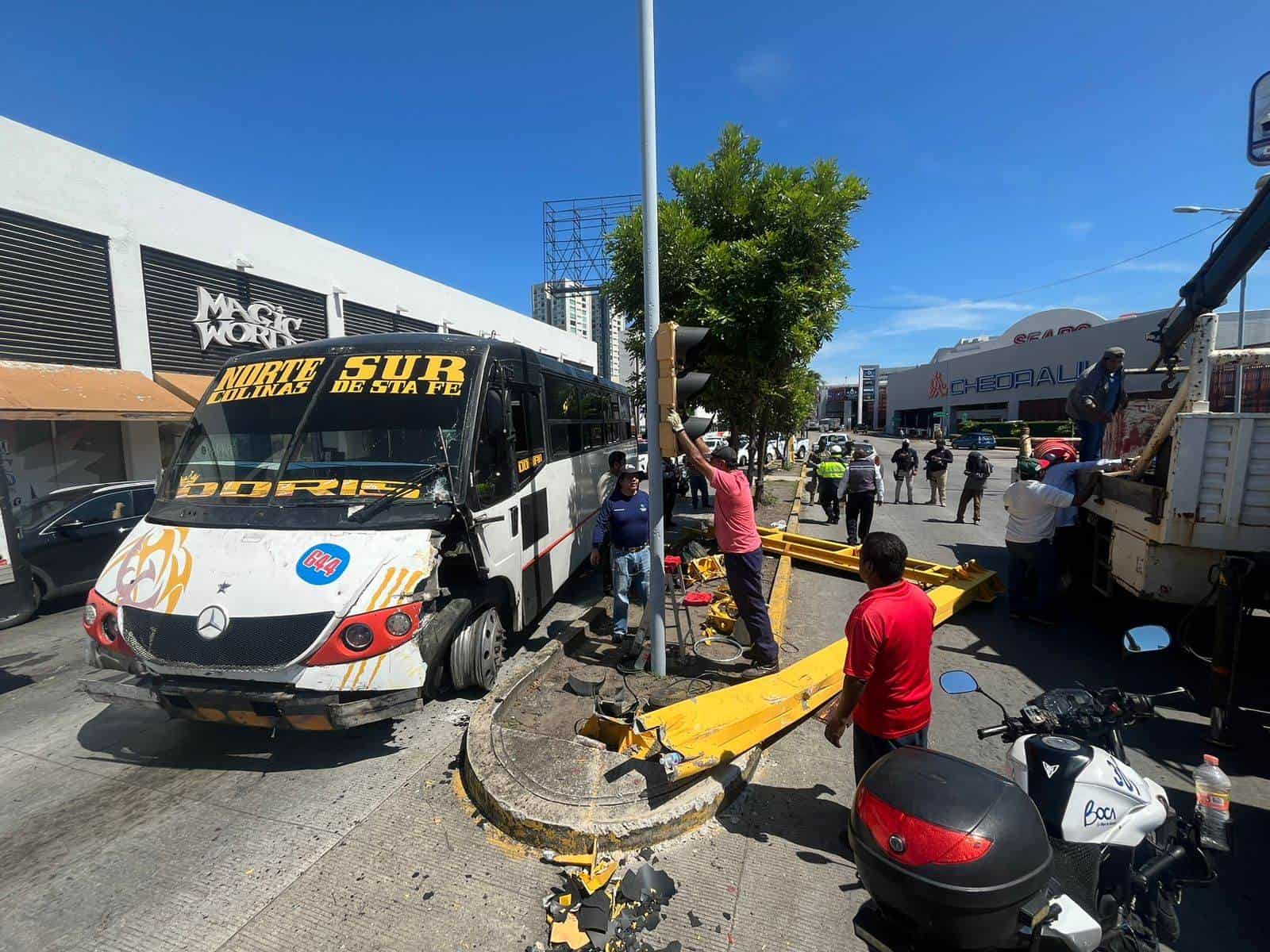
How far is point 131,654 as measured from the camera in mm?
3449

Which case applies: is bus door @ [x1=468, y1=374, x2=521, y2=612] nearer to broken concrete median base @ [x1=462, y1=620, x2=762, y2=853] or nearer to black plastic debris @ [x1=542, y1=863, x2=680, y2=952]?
broken concrete median base @ [x1=462, y1=620, x2=762, y2=853]

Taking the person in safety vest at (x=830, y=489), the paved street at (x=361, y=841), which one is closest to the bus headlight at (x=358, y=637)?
the paved street at (x=361, y=841)

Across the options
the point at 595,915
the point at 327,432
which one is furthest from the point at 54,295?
the point at 595,915

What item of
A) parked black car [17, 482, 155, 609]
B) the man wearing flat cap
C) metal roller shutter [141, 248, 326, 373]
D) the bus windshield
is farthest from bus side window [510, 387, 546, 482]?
metal roller shutter [141, 248, 326, 373]

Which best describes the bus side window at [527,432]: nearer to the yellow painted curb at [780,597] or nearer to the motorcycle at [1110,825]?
the yellow painted curb at [780,597]

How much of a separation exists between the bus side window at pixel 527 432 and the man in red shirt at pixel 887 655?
3457 millimetres

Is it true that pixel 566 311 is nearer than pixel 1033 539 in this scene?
No

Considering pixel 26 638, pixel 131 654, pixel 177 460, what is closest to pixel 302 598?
pixel 131 654

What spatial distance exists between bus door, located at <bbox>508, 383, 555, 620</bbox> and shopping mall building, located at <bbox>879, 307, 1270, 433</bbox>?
20.2 m

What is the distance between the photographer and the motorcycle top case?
5.07 ft

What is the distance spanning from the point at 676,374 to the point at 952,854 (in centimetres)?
336

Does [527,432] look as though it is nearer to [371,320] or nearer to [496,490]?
[496,490]

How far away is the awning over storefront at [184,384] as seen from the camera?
12805 millimetres

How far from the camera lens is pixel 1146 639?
8.58ft
